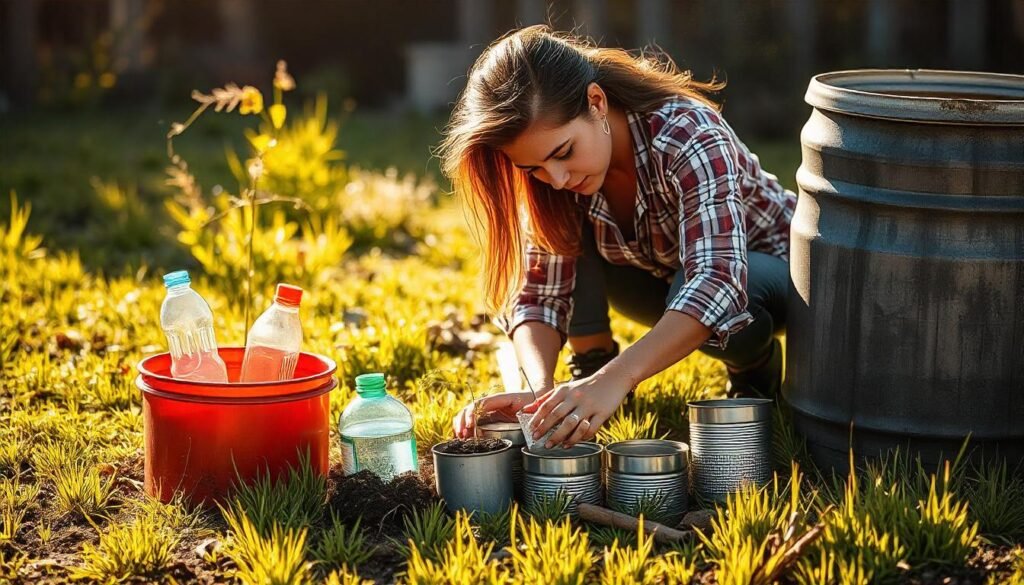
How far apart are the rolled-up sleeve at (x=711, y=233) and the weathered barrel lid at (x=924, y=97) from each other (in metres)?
0.25

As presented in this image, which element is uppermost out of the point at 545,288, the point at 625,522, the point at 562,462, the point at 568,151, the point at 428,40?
the point at 428,40

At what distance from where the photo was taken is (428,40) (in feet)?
44.9

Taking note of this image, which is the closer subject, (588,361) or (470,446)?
(470,446)

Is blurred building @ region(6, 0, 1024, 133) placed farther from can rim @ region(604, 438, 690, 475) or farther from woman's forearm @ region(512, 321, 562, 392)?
can rim @ region(604, 438, 690, 475)

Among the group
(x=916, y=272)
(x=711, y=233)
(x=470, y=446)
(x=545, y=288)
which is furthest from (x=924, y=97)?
(x=470, y=446)

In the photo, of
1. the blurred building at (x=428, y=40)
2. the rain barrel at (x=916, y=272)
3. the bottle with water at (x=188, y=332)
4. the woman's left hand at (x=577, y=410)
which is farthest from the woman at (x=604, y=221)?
the blurred building at (x=428, y=40)

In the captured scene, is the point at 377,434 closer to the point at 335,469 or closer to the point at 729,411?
the point at 335,469

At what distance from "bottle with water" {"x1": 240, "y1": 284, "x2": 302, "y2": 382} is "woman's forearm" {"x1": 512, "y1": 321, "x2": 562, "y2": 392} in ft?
1.82

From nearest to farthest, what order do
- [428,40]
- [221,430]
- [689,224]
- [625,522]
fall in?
[625,522]
[221,430]
[689,224]
[428,40]

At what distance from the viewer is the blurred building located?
1000cm

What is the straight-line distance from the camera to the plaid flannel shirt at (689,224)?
2.71 meters

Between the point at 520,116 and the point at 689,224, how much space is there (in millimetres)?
468

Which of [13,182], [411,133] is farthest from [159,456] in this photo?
[411,133]

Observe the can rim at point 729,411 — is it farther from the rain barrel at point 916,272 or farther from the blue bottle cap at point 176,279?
the blue bottle cap at point 176,279
